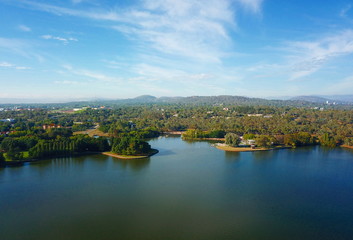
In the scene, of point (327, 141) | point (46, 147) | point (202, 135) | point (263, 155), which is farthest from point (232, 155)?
point (46, 147)

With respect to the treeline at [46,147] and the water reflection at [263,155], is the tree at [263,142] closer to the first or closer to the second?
the water reflection at [263,155]

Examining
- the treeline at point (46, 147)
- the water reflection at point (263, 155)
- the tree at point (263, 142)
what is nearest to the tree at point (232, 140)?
the tree at point (263, 142)

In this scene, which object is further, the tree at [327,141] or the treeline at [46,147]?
the tree at [327,141]

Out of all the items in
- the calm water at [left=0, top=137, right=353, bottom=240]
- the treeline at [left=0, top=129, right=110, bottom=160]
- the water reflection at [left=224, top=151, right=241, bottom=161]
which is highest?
the treeline at [left=0, top=129, right=110, bottom=160]

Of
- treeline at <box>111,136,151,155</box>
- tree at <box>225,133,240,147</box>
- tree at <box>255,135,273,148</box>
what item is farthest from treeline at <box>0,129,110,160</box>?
tree at <box>255,135,273,148</box>

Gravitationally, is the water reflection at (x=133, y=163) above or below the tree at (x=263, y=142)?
below

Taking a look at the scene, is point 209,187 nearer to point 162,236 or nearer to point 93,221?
point 162,236

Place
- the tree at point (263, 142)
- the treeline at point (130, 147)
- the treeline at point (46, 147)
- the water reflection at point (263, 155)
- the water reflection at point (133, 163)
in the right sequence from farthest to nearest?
1. the tree at point (263, 142)
2. the water reflection at point (263, 155)
3. the treeline at point (130, 147)
4. the treeline at point (46, 147)
5. the water reflection at point (133, 163)

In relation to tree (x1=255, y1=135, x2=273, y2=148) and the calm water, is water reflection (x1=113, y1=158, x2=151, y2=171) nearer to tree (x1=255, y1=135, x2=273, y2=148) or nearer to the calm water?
the calm water

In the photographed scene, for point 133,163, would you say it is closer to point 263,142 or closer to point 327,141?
point 263,142

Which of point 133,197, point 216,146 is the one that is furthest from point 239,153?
point 133,197
